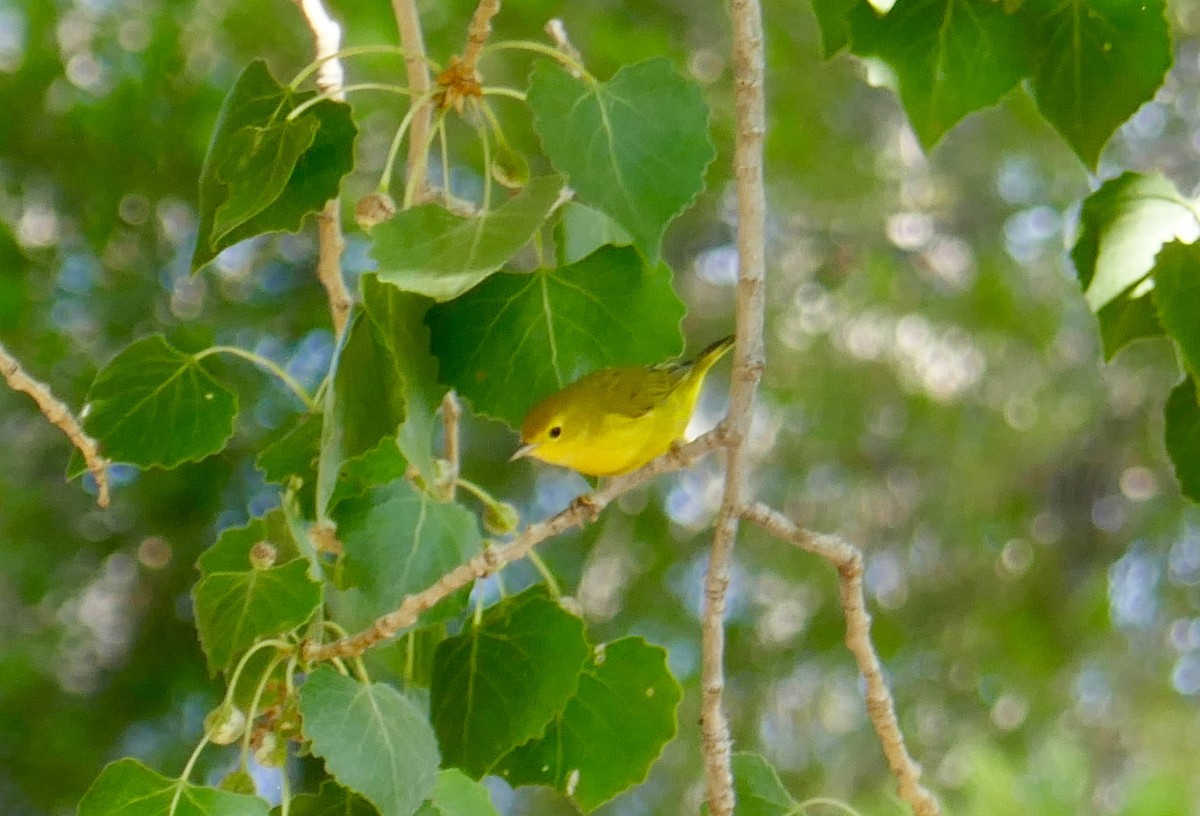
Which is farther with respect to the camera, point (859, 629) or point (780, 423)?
point (780, 423)

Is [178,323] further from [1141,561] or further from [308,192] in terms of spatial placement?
[1141,561]

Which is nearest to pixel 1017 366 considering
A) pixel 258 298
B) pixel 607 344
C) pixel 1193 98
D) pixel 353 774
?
pixel 1193 98

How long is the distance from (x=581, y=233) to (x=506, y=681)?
0.26m

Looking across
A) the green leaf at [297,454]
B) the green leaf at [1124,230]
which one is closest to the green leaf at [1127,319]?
the green leaf at [1124,230]

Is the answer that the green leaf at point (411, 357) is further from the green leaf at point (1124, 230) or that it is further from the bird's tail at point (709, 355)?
the bird's tail at point (709, 355)

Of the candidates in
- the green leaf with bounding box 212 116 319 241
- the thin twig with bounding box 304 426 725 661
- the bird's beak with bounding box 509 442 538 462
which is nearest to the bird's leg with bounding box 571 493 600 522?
the thin twig with bounding box 304 426 725 661

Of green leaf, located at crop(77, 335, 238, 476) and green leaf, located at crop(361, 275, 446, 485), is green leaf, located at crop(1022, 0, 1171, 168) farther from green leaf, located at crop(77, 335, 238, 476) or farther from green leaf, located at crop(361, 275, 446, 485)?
green leaf, located at crop(77, 335, 238, 476)

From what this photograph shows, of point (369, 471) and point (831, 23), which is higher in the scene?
point (831, 23)

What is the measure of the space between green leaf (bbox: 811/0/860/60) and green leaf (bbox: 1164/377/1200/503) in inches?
10.8

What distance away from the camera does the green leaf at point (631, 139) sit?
2.20 feet

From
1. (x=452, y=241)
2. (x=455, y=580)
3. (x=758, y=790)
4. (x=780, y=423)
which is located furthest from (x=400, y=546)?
(x=780, y=423)

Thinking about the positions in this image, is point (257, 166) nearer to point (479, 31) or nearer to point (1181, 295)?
point (479, 31)

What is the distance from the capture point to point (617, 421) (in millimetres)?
→ 1129

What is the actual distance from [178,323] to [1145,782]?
70.8 inches
